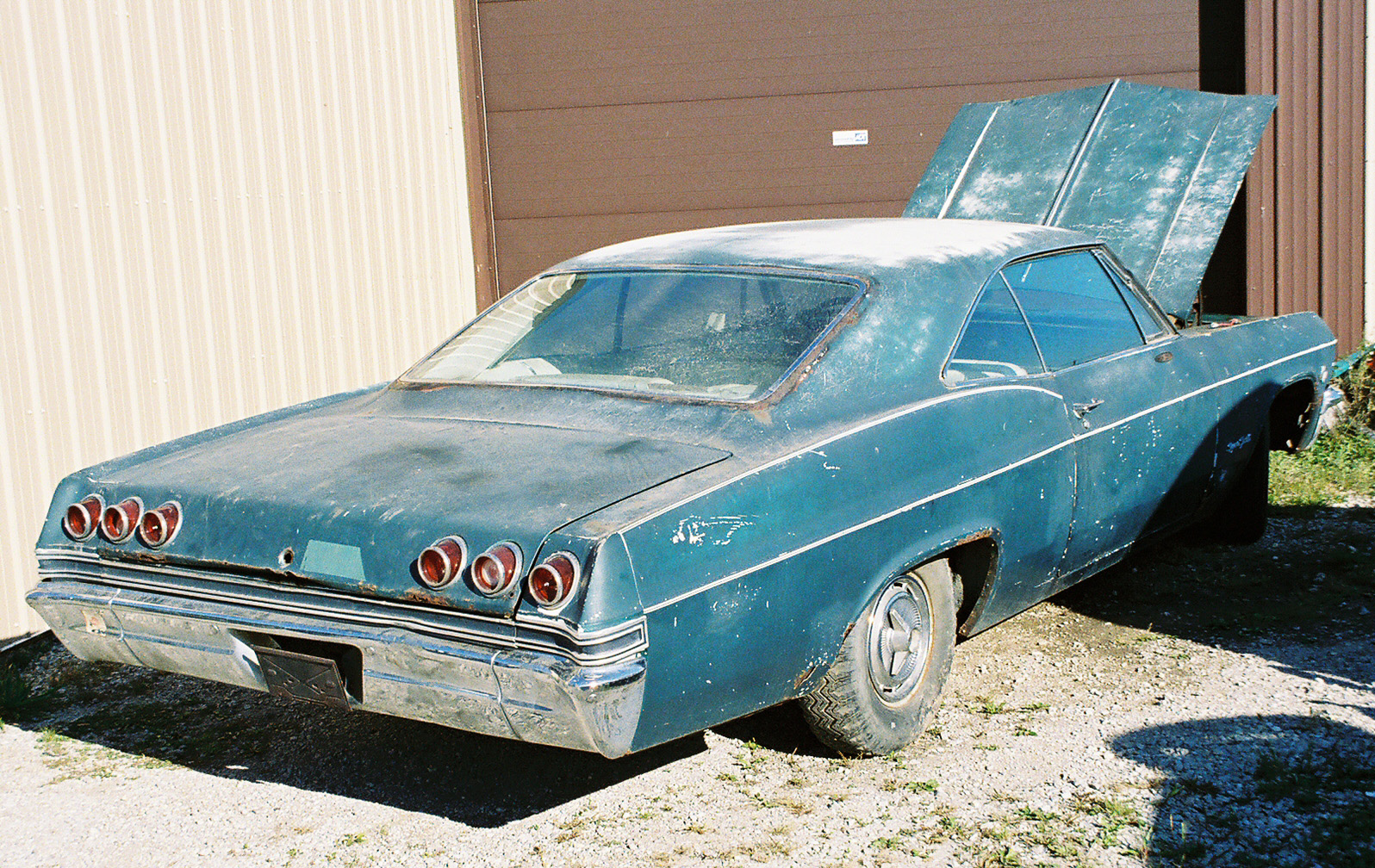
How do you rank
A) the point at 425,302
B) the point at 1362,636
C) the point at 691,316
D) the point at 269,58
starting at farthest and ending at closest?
the point at 425,302 < the point at 269,58 < the point at 1362,636 < the point at 691,316

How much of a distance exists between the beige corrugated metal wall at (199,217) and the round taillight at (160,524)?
2.25 meters

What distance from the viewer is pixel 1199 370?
4594mm

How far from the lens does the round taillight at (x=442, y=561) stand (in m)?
2.71

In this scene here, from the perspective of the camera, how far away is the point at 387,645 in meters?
2.79

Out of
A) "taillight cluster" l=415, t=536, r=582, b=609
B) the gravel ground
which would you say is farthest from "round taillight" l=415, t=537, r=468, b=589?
the gravel ground

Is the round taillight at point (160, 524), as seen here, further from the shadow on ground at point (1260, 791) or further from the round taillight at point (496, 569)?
the shadow on ground at point (1260, 791)

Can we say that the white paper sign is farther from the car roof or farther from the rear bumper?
Answer: the rear bumper

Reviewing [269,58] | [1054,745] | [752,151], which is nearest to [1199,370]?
[1054,745]

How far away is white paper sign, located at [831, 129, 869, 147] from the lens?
7.86 metres

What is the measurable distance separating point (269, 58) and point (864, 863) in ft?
16.6

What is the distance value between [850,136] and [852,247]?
4155 mm

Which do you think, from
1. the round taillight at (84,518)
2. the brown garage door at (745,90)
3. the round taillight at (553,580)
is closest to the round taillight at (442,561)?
the round taillight at (553,580)

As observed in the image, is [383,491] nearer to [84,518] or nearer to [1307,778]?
[84,518]

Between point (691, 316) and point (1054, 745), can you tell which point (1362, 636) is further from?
point (691, 316)
